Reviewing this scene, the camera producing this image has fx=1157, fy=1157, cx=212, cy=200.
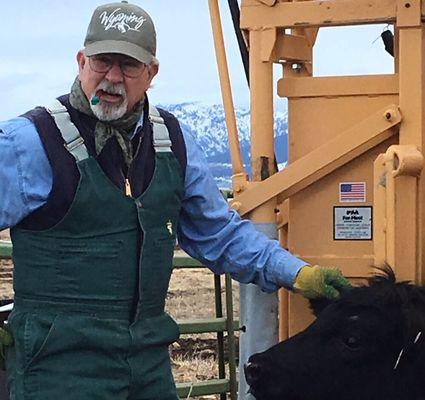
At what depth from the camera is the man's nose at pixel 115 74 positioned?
12.1 ft

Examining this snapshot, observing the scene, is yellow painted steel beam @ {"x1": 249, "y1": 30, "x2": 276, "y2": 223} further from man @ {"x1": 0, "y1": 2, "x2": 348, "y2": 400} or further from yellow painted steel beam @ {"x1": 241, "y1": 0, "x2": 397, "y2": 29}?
man @ {"x1": 0, "y1": 2, "x2": 348, "y2": 400}

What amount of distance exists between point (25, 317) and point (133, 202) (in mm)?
498

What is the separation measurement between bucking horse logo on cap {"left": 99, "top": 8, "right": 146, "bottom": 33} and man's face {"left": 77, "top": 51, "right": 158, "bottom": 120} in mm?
90

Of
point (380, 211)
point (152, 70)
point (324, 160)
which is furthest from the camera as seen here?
point (324, 160)

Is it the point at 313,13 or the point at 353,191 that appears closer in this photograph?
the point at 313,13

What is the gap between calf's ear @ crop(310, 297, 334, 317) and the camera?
→ 4398 millimetres

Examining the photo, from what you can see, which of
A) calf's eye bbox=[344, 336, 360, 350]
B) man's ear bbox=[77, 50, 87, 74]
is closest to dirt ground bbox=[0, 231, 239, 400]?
calf's eye bbox=[344, 336, 360, 350]

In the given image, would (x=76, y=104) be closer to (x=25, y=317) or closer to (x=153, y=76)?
(x=153, y=76)

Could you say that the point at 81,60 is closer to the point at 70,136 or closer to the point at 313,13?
the point at 70,136

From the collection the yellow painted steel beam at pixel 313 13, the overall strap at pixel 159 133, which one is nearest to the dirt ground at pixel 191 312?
the yellow painted steel beam at pixel 313 13

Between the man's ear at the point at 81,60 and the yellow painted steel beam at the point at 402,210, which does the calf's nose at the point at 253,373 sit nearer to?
the yellow painted steel beam at the point at 402,210

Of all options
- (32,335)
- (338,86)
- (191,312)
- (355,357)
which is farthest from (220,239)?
(191,312)

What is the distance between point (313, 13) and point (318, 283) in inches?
50.0

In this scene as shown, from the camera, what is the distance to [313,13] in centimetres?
493
